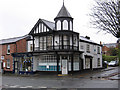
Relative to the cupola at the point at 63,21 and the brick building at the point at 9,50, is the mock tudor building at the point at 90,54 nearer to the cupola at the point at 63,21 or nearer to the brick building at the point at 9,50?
the cupola at the point at 63,21

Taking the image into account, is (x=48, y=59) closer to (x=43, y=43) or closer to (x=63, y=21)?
(x=43, y=43)

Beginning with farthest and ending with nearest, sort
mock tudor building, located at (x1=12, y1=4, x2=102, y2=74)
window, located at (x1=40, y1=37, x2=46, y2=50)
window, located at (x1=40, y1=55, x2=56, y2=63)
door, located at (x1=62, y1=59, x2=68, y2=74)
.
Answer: window, located at (x1=40, y1=37, x2=46, y2=50) < window, located at (x1=40, y1=55, x2=56, y2=63) < mock tudor building, located at (x1=12, y1=4, x2=102, y2=74) < door, located at (x1=62, y1=59, x2=68, y2=74)

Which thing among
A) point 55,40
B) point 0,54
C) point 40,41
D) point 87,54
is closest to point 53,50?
point 55,40

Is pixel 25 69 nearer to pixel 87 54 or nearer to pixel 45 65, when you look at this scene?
pixel 45 65

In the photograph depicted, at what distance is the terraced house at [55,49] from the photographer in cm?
2609

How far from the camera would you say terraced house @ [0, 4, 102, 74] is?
26094mm

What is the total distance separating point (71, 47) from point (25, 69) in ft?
30.6

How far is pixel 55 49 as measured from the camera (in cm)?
2611

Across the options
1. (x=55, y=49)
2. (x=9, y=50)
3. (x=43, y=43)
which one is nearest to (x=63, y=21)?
(x=55, y=49)

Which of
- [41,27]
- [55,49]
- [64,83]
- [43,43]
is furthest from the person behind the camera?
[43,43]

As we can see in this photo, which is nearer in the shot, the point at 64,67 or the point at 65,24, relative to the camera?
the point at 64,67

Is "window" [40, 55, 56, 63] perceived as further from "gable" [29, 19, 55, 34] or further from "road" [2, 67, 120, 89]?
"road" [2, 67, 120, 89]

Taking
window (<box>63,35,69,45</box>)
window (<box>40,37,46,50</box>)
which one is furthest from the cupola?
window (<box>40,37,46,50</box>)

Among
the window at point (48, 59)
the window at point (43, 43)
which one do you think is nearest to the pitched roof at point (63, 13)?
the window at point (43, 43)
